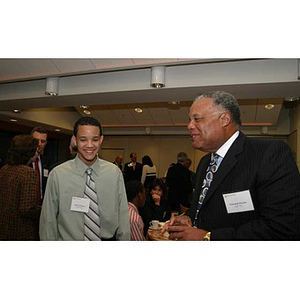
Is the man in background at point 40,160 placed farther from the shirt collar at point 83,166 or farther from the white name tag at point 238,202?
the white name tag at point 238,202

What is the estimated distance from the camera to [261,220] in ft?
3.34

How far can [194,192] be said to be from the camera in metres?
1.37

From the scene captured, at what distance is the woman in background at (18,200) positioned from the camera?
184 centimetres

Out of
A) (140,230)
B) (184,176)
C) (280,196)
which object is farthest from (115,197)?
(184,176)

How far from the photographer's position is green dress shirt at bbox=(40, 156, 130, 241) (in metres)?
1.49

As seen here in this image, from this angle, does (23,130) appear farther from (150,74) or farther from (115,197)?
(115,197)

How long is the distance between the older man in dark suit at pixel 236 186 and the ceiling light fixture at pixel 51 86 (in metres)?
3.18

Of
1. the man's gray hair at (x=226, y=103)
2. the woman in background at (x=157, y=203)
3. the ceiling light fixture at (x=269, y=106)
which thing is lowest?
the woman in background at (x=157, y=203)

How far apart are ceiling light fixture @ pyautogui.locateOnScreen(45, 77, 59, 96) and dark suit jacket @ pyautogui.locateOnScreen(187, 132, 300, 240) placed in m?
3.36

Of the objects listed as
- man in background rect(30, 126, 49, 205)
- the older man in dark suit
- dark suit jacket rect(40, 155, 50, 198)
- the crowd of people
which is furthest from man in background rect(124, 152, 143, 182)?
the older man in dark suit

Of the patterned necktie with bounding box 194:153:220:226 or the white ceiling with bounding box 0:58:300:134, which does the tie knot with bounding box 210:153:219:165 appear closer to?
the patterned necktie with bounding box 194:153:220:226

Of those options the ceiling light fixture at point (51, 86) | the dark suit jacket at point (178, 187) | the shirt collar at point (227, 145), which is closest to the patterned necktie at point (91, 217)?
the shirt collar at point (227, 145)

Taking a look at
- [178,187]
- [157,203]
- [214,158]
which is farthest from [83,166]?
[178,187]
